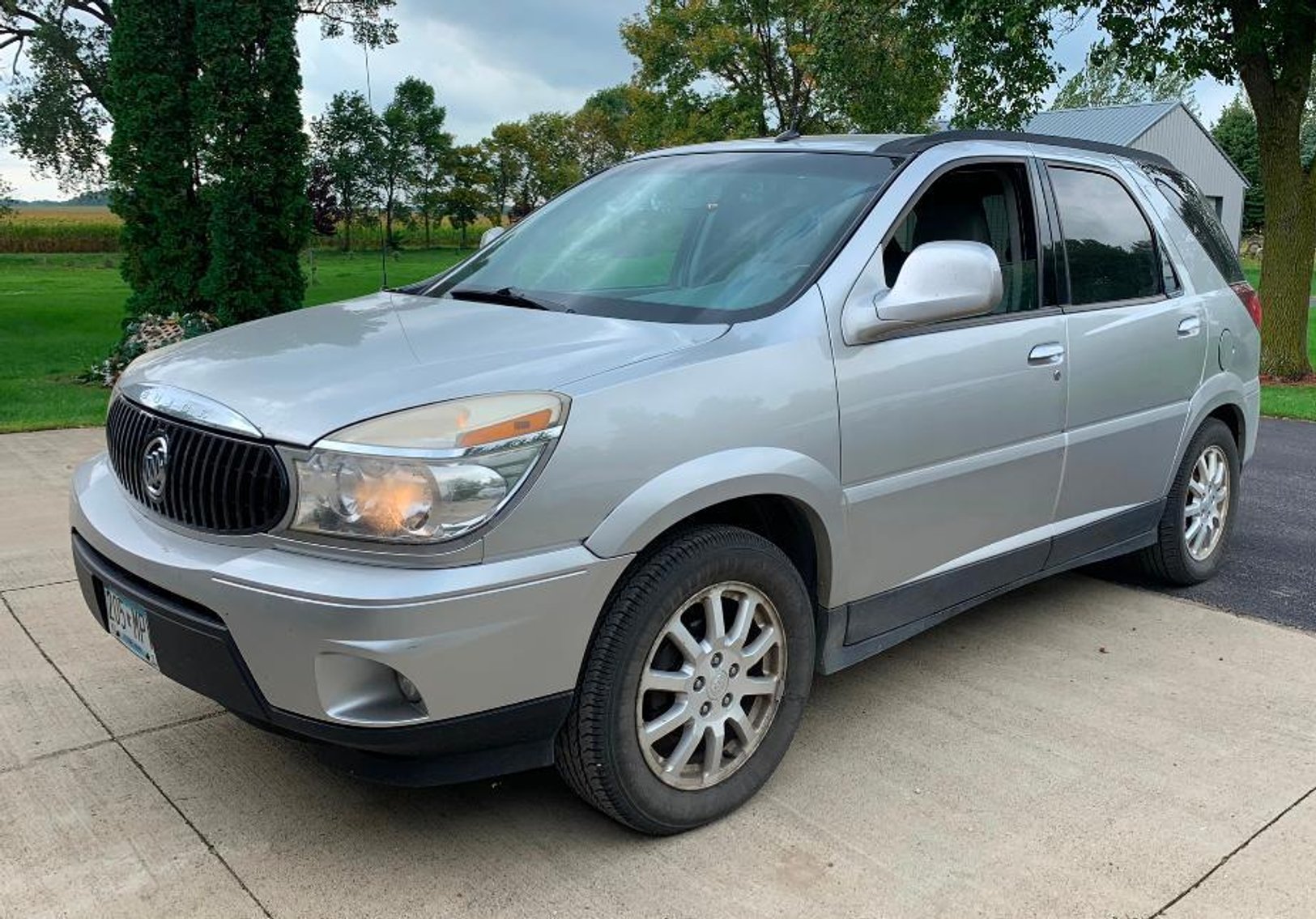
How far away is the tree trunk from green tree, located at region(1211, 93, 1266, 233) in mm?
42733

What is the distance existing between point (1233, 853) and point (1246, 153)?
58763mm

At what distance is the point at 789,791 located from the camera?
314 cm

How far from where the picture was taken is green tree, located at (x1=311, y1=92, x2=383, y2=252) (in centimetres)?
2208

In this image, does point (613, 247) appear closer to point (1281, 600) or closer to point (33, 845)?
point (33, 845)

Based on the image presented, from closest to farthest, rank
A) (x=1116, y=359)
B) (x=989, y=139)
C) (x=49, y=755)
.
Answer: (x=49, y=755) → (x=989, y=139) → (x=1116, y=359)

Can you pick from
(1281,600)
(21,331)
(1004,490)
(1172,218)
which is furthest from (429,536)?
(21,331)

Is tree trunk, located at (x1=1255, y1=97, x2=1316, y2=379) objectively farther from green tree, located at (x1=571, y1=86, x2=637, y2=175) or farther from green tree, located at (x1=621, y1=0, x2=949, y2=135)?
green tree, located at (x1=571, y1=86, x2=637, y2=175)

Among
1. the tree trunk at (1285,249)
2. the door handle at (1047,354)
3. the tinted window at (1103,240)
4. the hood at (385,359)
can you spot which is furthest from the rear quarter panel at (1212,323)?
the tree trunk at (1285,249)

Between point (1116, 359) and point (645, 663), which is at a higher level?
point (1116, 359)

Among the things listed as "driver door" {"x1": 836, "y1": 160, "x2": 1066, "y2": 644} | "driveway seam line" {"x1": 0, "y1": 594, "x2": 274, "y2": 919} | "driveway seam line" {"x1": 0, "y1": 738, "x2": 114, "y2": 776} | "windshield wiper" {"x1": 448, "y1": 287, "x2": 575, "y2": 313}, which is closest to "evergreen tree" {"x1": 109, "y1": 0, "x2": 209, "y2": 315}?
"driveway seam line" {"x1": 0, "y1": 594, "x2": 274, "y2": 919}

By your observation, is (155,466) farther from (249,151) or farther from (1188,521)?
(249,151)

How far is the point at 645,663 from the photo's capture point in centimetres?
268

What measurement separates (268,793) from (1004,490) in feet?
8.00

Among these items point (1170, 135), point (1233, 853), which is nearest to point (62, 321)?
point (1233, 853)
